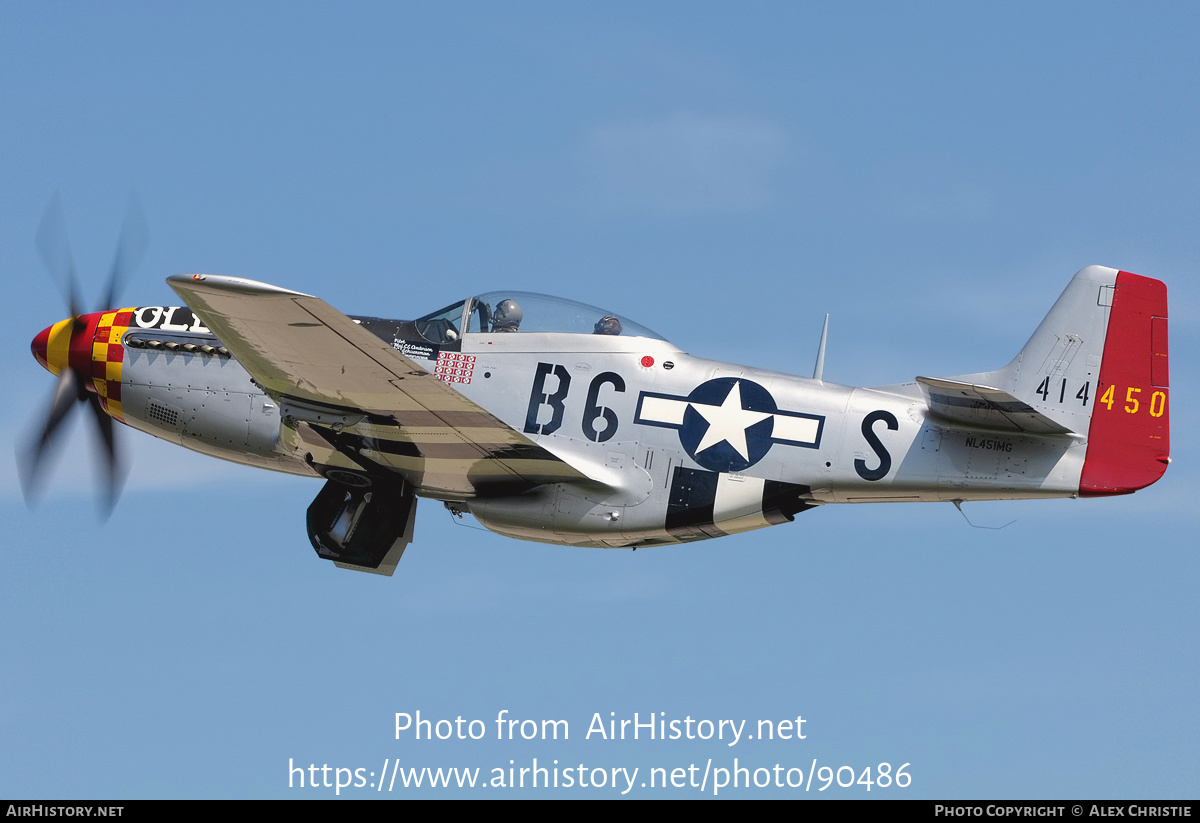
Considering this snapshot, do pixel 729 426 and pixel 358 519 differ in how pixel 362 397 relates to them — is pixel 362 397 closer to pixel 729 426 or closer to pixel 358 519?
pixel 358 519

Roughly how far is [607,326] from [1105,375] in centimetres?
538

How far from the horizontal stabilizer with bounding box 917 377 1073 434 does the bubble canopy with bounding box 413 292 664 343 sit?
3.19m

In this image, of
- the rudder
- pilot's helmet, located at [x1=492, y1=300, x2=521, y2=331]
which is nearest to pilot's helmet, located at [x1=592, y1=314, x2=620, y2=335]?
→ pilot's helmet, located at [x1=492, y1=300, x2=521, y2=331]

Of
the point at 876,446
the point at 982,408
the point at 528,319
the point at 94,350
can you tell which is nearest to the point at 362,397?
the point at 528,319

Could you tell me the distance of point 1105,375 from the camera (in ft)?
50.2

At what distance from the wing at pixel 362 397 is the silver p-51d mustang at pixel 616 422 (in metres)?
0.03

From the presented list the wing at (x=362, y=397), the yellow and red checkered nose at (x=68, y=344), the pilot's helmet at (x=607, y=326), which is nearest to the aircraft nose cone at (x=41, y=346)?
the yellow and red checkered nose at (x=68, y=344)

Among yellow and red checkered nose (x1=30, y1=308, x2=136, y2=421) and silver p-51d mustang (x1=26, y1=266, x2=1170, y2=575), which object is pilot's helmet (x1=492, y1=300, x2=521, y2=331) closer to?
silver p-51d mustang (x1=26, y1=266, x2=1170, y2=575)

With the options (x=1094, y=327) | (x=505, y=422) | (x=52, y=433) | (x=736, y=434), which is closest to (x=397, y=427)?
(x=505, y=422)

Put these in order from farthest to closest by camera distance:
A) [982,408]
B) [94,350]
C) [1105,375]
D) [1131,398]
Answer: [94,350] < [1105,375] < [1131,398] < [982,408]

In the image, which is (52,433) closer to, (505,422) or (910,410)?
(505,422)

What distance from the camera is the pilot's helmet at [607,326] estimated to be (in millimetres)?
16281

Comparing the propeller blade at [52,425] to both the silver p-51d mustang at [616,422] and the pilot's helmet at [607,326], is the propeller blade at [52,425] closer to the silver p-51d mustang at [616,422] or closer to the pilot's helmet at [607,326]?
the silver p-51d mustang at [616,422]

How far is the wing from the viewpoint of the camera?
535 inches
